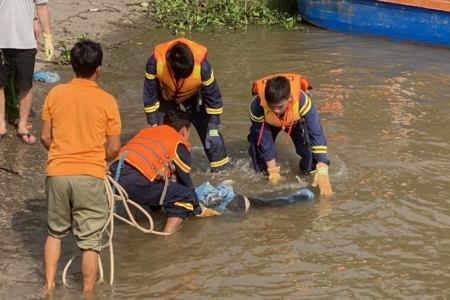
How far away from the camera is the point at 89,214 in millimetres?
4379

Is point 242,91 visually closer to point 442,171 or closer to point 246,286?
point 442,171

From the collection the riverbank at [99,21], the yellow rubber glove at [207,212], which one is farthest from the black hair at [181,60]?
the riverbank at [99,21]

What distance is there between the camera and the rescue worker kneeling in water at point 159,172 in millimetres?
5246

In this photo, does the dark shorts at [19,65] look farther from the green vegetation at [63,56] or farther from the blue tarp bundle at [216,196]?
the green vegetation at [63,56]

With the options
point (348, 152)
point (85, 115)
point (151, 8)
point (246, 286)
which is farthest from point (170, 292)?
point (151, 8)

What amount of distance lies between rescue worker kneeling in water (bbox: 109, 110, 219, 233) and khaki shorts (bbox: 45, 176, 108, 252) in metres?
0.79

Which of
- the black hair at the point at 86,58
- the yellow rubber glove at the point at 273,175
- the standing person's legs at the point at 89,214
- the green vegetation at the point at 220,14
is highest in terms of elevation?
the black hair at the point at 86,58

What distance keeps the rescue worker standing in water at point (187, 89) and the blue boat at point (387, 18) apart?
6.23 metres

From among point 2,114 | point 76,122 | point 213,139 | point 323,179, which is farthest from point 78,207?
point 2,114

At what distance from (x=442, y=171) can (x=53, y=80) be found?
4888mm

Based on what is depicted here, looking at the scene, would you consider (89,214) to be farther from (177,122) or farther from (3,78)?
(3,78)

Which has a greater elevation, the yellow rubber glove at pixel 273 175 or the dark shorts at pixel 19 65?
the dark shorts at pixel 19 65

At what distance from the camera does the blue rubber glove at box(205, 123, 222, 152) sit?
6527 mm

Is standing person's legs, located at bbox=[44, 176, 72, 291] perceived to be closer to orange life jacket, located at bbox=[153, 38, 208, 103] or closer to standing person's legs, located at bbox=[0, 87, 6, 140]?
orange life jacket, located at bbox=[153, 38, 208, 103]
